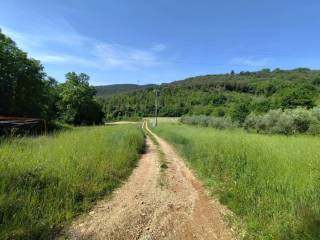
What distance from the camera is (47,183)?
621cm

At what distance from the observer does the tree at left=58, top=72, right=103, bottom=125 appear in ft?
207

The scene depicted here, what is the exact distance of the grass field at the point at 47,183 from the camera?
15.1ft

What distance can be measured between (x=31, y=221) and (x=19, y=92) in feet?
106

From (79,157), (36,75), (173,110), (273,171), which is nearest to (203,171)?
(273,171)

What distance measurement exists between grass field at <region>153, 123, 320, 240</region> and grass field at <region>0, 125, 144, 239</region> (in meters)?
3.37

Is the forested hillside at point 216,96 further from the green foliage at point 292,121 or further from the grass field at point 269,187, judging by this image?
the grass field at point 269,187

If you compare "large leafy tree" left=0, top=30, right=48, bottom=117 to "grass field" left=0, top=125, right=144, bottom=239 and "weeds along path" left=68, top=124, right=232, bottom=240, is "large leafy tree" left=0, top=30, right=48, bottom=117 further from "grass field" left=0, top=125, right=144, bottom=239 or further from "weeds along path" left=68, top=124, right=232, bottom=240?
"weeds along path" left=68, top=124, right=232, bottom=240

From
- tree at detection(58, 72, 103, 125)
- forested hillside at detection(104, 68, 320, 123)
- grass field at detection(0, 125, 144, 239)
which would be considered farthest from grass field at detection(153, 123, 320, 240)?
tree at detection(58, 72, 103, 125)

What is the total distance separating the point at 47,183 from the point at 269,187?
5250mm

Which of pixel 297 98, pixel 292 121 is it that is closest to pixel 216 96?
pixel 297 98

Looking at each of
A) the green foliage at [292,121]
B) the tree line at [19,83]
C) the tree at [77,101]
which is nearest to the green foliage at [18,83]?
the tree line at [19,83]

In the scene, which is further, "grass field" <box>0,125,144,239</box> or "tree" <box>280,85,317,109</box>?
"tree" <box>280,85,317,109</box>

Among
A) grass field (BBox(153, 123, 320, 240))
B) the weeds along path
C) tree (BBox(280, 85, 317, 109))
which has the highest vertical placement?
tree (BBox(280, 85, 317, 109))

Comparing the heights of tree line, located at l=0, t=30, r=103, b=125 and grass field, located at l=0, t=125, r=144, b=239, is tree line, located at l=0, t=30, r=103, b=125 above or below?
above
